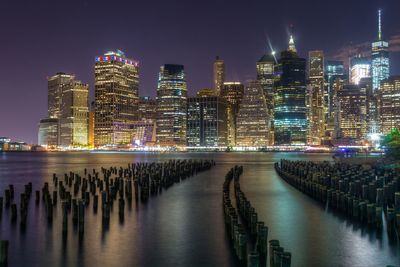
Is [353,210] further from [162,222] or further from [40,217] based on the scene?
[40,217]

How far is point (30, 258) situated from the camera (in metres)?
20.9

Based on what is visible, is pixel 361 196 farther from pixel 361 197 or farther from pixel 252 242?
pixel 252 242

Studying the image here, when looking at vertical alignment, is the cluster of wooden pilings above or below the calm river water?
above

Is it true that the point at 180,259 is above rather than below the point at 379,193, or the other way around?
below

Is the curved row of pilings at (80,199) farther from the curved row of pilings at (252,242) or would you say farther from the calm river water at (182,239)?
the curved row of pilings at (252,242)

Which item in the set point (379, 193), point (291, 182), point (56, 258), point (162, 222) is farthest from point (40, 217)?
point (291, 182)

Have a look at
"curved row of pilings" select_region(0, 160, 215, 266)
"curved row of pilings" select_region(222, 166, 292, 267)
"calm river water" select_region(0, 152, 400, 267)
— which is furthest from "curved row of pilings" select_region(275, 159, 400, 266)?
"curved row of pilings" select_region(0, 160, 215, 266)

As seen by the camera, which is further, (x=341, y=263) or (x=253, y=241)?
(x=253, y=241)

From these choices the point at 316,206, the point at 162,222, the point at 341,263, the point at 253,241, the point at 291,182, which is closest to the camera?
the point at 341,263

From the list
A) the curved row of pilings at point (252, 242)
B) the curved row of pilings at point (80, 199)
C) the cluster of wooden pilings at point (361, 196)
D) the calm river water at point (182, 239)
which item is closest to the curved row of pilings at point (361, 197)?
the cluster of wooden pilings at point (361, 196)

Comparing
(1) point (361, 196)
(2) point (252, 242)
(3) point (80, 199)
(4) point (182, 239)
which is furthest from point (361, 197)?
(3) point (80, 199)

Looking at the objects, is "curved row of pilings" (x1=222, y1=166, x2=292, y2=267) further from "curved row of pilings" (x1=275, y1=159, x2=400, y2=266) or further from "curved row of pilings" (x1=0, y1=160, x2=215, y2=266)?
"curved row of pilings" (x1=0, y1=160, x2=215, y2=266)

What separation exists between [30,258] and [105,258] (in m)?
3.31

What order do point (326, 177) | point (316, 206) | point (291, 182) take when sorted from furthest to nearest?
point (291, 182) < point (326, 177) < point (316, 206)
